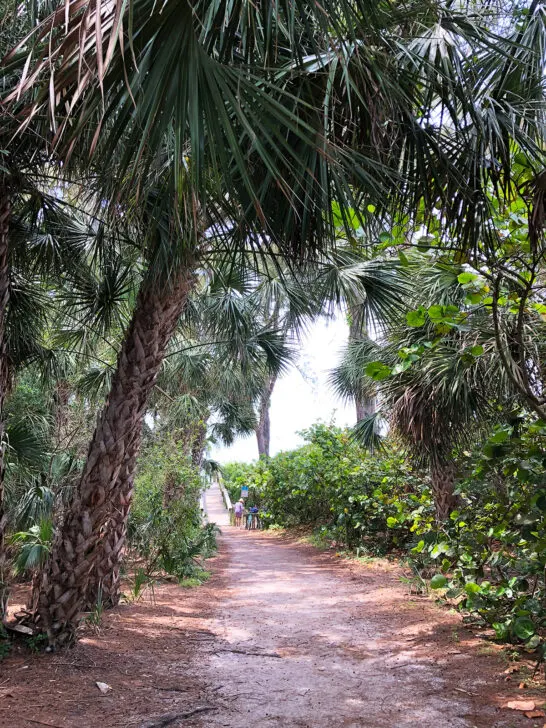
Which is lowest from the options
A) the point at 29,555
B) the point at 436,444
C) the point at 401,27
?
the point at 29,555

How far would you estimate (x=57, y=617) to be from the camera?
489 centimetres

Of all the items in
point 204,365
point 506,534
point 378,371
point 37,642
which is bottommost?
point 37,642

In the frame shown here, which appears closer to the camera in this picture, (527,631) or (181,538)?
(527,631)

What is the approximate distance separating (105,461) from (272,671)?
2124mm

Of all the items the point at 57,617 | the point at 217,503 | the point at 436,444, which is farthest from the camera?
the point at 217,503

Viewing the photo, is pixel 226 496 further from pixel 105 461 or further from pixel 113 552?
pixel 105 461

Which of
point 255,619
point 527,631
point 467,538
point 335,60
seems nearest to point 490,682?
point 527,631

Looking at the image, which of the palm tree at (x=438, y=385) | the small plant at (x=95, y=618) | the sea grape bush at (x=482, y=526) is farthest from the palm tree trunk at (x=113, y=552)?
the sea grape bush at (x=482, y=526)

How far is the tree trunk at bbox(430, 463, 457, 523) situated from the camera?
25.2 feet

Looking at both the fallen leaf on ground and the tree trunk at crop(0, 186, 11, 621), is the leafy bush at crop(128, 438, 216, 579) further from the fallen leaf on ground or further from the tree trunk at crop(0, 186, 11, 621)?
the fallen leaf on ground

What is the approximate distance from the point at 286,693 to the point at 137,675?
1.15 meters

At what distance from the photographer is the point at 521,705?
3.64m

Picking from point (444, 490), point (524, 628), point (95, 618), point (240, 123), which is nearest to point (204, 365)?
point (444, 490)

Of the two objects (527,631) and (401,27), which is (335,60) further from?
(527,631)
